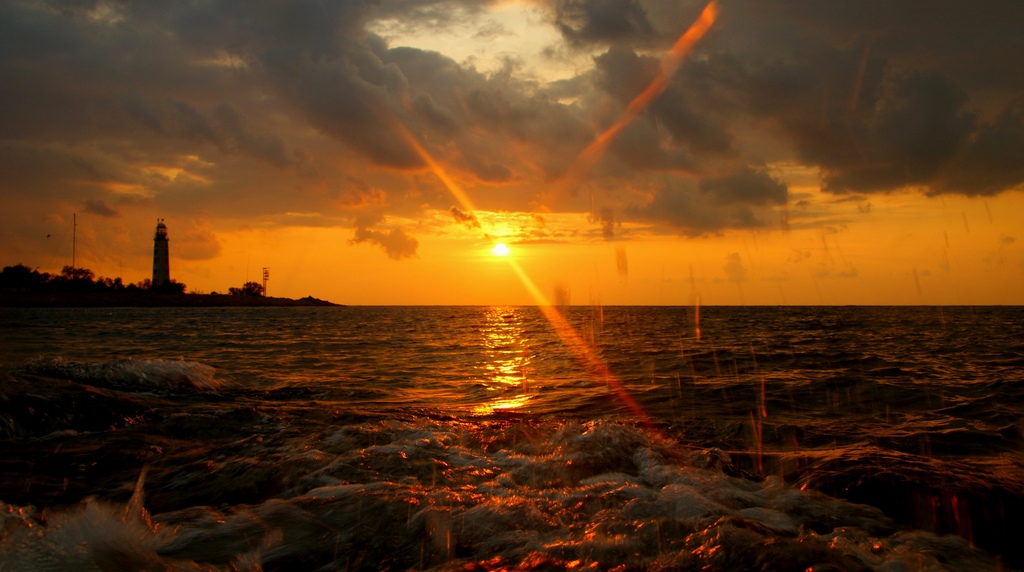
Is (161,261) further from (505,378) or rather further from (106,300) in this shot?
(505,378)

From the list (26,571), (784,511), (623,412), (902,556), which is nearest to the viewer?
(26,571)

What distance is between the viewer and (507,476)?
6527 millimetres

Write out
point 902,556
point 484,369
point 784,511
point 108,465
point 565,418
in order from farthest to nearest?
point 484,369, point 565,418, point 108,465, point 784,511, point 902,556

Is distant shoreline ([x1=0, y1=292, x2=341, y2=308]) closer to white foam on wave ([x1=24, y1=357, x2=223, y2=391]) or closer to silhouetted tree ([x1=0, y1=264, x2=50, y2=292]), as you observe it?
silhouetted tree ([x1=0, y1=264, x2=50, y2=292])

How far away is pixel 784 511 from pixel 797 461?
2.10 m

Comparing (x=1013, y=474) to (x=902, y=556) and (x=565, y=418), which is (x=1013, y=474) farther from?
(x=565, y=418)

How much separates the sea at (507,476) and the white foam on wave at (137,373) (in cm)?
9

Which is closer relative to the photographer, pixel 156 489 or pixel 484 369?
pixel 156 489

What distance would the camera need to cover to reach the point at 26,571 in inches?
147

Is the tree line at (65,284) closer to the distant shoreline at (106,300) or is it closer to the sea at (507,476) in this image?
the distant shoreline at (106,300)

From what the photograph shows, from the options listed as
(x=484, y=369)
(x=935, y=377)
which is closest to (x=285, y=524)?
(x=484, y=369)

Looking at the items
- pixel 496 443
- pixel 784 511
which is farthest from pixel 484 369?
pixel 784 511

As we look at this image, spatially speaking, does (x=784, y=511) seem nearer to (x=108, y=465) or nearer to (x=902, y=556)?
(x=902, y=556)

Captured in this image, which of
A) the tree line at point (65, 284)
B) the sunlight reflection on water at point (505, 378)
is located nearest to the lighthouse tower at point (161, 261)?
the tree line at point (65, 284)
